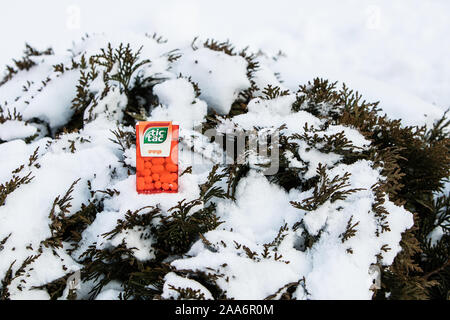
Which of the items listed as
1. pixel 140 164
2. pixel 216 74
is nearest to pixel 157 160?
pixel 140 164

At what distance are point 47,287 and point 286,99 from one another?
2.39 m

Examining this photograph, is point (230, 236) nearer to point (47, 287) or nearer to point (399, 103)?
point (47, 287)

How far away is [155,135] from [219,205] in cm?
73

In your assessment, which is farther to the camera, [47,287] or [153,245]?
[153,245]

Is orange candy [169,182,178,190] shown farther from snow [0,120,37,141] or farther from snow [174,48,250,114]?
snow [0,120,37,141]

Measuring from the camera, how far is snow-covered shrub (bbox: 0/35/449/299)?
6.71 feet

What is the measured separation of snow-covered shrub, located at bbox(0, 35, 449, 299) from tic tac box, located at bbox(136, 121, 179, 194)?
0.10 m

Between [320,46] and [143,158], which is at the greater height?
[320,46]

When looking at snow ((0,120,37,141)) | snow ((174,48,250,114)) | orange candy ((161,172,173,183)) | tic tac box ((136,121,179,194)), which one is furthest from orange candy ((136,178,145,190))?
snow ((0,120,37,141))

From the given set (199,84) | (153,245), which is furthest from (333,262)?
(199,84)

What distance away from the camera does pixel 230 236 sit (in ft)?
7.19

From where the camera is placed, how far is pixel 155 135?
225 centimetres

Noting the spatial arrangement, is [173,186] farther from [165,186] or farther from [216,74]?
[216,74]
